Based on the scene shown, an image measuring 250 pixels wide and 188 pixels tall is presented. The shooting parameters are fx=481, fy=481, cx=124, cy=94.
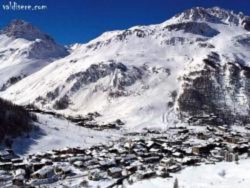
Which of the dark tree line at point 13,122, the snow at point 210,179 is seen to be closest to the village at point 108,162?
the snow at point 210,179

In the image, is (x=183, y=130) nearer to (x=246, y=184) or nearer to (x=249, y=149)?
(x=249, y=149)

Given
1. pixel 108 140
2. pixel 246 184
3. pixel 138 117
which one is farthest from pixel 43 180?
pixel 138 117

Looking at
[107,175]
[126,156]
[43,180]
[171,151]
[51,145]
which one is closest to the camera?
A: [43,180]

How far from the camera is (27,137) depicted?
112625 mm

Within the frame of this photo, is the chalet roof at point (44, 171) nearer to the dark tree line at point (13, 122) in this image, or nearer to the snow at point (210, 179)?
the snow at point (210, 179)

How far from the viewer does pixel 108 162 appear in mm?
83750

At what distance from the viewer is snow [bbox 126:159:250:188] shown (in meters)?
53.3

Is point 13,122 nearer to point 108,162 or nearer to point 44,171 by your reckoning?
point 108,162

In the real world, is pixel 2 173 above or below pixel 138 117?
below

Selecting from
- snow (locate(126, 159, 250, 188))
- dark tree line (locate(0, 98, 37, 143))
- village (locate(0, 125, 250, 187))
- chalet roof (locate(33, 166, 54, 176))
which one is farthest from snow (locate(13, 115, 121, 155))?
snow (locate(126, 159, 250, 188))

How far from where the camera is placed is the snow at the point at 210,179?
175 feet

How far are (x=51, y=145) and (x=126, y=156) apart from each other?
26259mm

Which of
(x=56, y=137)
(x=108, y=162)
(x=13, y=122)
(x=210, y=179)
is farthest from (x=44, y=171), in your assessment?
(x=13, y=122)

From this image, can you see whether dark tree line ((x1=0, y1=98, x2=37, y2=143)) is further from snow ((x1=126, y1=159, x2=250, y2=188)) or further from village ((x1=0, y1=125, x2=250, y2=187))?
snow ((x1=126, y1=159, x2=250, y2=188))
